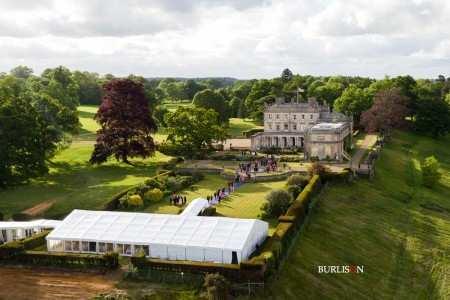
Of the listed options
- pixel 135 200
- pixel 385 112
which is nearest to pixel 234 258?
pixel 135 200

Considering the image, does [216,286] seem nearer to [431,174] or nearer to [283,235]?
[283,235]

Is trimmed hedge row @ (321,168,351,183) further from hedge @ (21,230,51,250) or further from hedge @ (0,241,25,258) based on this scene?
hedge @ (0,241,25,258)

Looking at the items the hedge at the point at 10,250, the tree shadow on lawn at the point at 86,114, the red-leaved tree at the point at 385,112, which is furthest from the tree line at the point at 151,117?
the hedge at the point at 10,250

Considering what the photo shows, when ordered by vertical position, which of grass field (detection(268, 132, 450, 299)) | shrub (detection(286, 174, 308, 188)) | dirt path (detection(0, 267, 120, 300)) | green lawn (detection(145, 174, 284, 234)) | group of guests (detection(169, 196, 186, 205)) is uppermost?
shrub (detection(286, 174, 308, 188))

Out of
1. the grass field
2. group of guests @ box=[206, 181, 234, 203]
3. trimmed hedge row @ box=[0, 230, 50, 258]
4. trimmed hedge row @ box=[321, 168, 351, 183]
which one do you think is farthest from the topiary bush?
trimmed hedge row @ box=[321, 168, 351, 183]

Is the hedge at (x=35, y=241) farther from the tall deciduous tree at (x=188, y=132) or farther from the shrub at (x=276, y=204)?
the tall deciduous tree at (x=188, y=132)

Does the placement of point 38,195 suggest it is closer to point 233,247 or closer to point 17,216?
point 17,216
